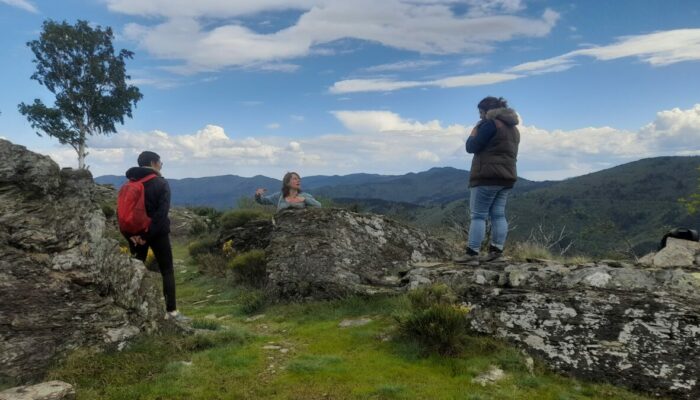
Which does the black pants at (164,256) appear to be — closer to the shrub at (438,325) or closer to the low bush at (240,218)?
the shrub at (438,325)

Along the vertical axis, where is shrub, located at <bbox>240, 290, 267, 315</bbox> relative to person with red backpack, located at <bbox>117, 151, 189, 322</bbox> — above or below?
below

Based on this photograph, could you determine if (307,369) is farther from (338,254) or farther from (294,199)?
(294,199)

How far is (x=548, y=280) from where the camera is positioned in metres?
7.44

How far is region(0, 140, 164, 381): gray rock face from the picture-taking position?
5309 mm

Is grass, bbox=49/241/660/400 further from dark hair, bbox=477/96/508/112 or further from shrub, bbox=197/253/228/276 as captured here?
shrub, bbox=197/253/228/276

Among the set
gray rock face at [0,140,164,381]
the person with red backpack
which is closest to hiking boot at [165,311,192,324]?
the person with red backpack

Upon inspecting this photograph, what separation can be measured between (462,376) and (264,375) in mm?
2475

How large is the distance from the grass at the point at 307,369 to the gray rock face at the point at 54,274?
1.00 ft

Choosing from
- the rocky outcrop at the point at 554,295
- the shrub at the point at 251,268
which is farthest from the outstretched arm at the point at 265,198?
the shrub at the point at 251,268

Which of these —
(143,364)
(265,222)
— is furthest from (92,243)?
(265,222)

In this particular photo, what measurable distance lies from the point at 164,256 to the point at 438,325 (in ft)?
14.5

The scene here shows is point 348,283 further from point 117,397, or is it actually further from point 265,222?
point 265,222

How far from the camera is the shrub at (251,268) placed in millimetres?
12343

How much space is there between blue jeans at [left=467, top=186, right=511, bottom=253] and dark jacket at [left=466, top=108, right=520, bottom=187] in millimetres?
188
